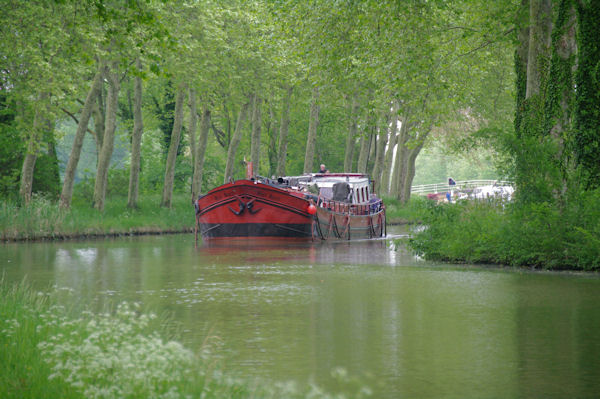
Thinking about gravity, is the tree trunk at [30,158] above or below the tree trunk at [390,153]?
below

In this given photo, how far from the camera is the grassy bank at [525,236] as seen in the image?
55.1 ft

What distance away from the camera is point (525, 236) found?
18.0m

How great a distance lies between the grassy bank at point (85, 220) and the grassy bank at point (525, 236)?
14299mm

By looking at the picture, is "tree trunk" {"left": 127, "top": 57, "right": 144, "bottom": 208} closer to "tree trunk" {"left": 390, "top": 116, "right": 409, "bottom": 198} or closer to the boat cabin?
the boat cabin

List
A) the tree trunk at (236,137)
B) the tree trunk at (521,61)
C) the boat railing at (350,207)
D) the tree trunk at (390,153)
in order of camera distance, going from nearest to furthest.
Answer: the tree trunk at (521,61) → the boat railing at (350,207) → the tree trunk at (236,137) → the tree trunk at (390,153)

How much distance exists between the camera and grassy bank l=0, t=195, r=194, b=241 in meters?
28.7

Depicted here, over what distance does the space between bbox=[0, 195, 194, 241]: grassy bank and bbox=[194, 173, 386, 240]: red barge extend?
9.07 ft

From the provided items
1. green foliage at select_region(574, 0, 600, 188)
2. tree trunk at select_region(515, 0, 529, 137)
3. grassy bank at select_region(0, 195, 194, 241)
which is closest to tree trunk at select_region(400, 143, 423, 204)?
grassy bank at select_region(0, 195, 194, 241)

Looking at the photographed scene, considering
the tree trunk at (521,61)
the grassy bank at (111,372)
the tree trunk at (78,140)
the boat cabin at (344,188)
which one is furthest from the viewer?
the boat cabin at (344,188)

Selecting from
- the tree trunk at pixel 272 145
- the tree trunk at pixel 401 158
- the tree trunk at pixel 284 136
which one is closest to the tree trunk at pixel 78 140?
the tree trunk at pixel 284 136

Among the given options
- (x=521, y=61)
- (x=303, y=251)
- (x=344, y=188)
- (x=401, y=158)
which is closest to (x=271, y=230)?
(x=344, y=188)

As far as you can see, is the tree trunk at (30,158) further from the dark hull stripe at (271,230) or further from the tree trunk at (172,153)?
the tree trunk at (172,153)

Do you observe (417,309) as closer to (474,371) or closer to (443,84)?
(474,371)

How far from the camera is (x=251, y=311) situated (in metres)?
12.2
